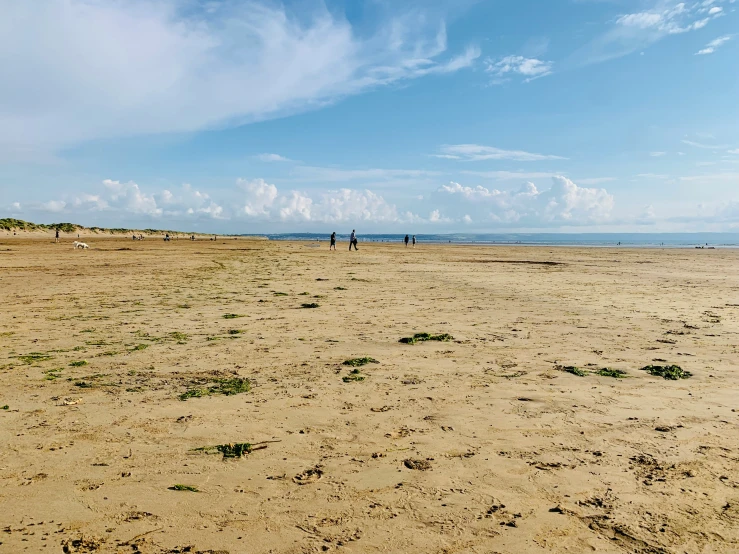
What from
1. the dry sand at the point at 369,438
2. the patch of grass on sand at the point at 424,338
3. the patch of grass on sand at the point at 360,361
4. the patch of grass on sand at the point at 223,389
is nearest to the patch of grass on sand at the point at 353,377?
the dry sand at the point at 369,438

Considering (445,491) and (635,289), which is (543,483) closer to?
(445,491)

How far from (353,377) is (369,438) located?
2.19 m

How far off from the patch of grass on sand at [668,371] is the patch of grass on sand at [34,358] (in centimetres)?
1031

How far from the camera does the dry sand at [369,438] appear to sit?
150 inches

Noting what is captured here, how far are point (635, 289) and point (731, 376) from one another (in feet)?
41.7

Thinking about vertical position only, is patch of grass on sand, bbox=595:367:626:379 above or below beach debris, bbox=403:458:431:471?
above

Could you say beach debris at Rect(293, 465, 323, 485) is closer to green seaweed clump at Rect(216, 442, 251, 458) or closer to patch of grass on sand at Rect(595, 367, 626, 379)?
green seaweed clump at Rect(216, 442, 251, 458)

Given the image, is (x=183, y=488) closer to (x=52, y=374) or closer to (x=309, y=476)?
(x=309, y=476)

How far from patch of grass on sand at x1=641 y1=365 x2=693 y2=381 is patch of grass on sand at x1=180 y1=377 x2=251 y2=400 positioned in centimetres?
645

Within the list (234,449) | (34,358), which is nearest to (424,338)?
(234,449)

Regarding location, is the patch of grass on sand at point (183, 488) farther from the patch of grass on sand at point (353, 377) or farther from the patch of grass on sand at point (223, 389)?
the patch of grass on sand at point (353, 377)

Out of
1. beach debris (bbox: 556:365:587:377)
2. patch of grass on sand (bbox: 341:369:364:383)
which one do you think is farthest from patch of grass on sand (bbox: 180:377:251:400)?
beach debris (bbox: 556:365:587:377)

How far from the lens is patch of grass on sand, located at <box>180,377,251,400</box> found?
6.82m

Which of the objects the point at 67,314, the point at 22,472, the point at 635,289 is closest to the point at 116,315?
the point at 67,314
